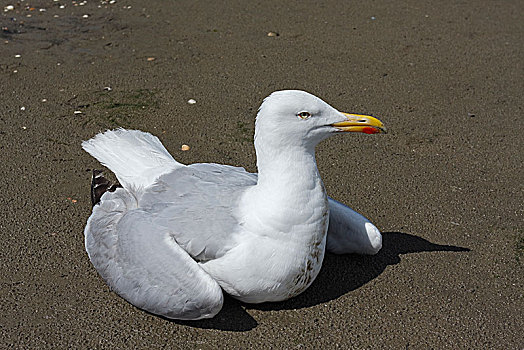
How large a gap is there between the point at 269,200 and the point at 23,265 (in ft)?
5.79

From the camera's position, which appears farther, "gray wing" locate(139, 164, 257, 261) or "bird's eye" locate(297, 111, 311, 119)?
"gray wing" locate(139, 164, 257, 261)

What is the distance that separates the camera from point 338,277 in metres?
3.99

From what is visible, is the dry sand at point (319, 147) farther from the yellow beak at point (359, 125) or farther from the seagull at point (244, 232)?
the yellow beak at point (359, 125)

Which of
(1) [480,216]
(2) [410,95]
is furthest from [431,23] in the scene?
(1) [480,216]

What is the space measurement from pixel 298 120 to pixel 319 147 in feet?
6.92

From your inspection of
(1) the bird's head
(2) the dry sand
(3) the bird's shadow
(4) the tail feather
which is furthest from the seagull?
(4) the tail feather

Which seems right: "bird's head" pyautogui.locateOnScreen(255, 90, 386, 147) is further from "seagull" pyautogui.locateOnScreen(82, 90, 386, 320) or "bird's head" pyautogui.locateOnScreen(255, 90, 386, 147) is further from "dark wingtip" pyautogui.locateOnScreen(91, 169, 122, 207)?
"dark wingtip" pyautogui.locateOnScreen(91, 169, 122, 207)

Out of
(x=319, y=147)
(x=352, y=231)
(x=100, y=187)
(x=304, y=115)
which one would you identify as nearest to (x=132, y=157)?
(x=100, y=187)

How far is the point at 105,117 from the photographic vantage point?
577cm

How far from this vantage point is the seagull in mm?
3354

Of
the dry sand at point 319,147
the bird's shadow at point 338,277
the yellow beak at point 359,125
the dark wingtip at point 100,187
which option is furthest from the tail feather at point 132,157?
the yellow beak at point 359,125

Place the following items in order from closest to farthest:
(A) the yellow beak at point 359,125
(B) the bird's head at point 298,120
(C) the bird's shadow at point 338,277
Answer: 1. (B) the bird's head at point 298,120
2. (A) the yellow beak at point 359,125
3. (C) the bird's shadow at point 338,277

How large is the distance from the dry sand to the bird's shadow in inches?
0.5

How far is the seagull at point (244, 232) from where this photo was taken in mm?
3354
